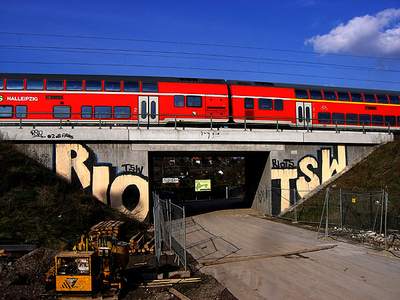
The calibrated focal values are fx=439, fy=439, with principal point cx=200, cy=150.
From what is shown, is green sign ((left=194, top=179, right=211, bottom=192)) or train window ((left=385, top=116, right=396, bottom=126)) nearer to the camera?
train window ((left=385, top=116, right=396, bottom=126))

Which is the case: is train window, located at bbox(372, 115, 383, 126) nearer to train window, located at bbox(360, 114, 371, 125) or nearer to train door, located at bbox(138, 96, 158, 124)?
train window, located at bbox(360, 114, 371, 125)

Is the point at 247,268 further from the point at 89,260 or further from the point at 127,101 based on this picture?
the point at 127,101

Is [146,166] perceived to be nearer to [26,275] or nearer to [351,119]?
[26,275]

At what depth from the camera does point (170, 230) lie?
16406 mm

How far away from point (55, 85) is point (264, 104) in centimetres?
1456

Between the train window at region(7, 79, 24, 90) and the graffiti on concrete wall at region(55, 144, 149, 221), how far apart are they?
5921 mm

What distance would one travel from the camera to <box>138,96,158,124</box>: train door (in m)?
28.8

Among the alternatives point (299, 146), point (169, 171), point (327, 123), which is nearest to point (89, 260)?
point (299, 146)

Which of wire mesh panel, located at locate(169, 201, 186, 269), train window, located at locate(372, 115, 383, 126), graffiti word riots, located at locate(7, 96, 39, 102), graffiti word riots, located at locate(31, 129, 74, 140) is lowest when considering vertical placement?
wire mesh panel, located at locate(169, 201, 186, 269)

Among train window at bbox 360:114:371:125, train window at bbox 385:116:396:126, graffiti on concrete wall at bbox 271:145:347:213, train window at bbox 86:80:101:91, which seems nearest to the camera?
train window at bbox 86:80:101:91

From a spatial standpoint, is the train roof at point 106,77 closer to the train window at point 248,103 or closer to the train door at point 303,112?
the train window at point 248,103

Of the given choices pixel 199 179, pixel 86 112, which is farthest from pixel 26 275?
pixel 199 179

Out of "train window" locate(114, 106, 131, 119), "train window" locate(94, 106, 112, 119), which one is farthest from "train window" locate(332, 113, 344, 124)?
"train window" locate(94, 106, 112, 119)

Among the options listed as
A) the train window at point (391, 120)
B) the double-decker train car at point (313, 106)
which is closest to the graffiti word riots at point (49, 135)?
the double-decker train car at point (313, 106)
